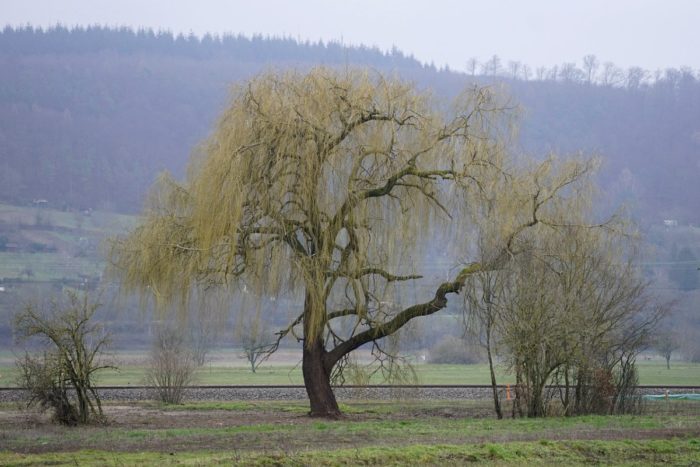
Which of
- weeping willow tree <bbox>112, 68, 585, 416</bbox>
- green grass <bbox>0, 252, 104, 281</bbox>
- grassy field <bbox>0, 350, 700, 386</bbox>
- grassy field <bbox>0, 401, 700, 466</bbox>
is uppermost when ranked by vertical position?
green grass <bbox>0, 252, 104, 281</bbox>

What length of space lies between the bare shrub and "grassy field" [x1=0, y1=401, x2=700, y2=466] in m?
7.24

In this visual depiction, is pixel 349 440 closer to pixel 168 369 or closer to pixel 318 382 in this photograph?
pixel 318 382

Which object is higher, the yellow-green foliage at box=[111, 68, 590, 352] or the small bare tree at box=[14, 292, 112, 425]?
the yellow-green foliage at box=[111, 68, 590, 352]

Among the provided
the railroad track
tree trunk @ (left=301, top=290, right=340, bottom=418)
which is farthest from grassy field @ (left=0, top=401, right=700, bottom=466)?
the railroad track

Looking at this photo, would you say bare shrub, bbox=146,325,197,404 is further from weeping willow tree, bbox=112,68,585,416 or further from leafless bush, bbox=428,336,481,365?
leafless bush, bbox=428,336,481,365

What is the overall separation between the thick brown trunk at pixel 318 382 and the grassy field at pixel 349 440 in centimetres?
64

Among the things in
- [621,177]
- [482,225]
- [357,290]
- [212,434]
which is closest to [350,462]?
[212,434]

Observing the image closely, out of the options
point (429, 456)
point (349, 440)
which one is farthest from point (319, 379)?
point (429, 456)

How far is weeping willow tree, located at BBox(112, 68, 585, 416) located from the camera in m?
24.5

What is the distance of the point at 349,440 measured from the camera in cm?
1842

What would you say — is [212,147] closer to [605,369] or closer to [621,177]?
[605,369]

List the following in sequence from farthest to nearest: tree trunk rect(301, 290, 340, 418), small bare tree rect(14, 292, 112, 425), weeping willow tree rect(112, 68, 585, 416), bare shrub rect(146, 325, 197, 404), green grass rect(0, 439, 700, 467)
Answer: bare shrub rect(146, 325, 197, 404) → tree trunk rect(301, 290, 340, 418) → small bare tree rect(14, 292, 112, 425) → weeping willow tree rect(112, 68, 585, 416) → green grass rect(0, 439, 700, 467)

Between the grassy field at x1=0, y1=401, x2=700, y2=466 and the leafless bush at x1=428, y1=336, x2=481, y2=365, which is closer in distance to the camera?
the grassy field at x1=0, y1=401, x2=700, y2=466

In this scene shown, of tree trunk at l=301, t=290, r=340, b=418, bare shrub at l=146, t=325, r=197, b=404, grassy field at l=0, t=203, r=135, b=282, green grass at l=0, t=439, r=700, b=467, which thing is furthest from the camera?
grassy field at l=0, t=203, r=135, b=282
